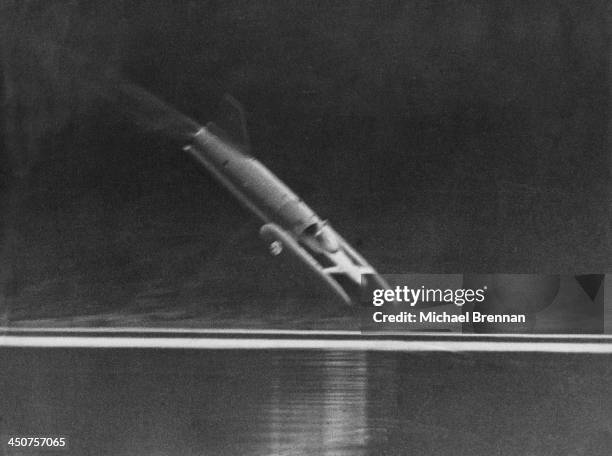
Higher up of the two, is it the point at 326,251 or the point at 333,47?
the point at 333,47

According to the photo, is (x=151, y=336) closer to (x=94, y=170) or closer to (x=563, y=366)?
(x=94, y=170)

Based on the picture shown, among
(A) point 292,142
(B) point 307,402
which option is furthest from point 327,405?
(A) point 292,142

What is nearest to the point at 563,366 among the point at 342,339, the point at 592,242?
the point at 592,242

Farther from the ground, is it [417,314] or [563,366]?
[417,314]

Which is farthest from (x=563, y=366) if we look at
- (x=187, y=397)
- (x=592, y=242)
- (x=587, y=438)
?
(x=187, y=397)

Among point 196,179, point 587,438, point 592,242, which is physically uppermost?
point 196,179

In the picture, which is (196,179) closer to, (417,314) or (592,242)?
(417,314)
